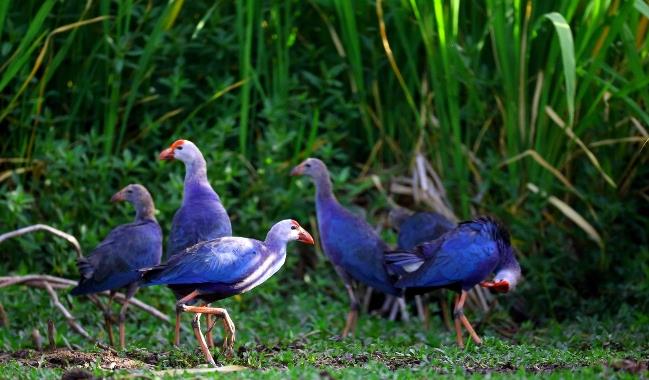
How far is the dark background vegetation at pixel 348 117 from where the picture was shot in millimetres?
8445

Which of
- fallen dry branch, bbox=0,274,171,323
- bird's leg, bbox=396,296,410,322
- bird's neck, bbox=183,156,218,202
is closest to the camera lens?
bird's neck, bbox=183,156,218,202

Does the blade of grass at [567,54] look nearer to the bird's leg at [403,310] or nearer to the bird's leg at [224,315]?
the bird's leg at [403,310]

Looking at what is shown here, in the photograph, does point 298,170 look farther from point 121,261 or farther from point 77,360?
point 77,360

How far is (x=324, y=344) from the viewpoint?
7074 mm

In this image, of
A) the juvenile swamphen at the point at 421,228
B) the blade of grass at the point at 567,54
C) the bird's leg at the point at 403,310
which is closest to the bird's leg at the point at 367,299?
the bird's leg at the point at 403,310

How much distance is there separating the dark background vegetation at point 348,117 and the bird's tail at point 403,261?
1273mm

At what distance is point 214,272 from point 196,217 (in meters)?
0.99

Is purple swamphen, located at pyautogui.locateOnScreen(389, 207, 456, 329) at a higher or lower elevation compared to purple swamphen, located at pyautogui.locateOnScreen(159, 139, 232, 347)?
lower

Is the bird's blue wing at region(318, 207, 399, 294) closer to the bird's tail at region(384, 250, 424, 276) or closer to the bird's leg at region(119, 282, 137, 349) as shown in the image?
the bird's tail at region(384, 250, 424, 276)

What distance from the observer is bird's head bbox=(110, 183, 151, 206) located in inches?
308

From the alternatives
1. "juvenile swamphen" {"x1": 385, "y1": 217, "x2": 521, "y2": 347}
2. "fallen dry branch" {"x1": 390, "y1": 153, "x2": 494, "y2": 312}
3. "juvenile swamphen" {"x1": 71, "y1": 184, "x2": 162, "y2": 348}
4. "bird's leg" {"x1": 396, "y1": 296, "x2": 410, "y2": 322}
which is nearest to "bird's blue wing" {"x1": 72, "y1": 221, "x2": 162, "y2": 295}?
"juvenile swamphen" {"x1": 71, "y1": 184, "x2": 162, "y2": 348}

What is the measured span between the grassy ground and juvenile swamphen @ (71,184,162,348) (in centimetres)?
36

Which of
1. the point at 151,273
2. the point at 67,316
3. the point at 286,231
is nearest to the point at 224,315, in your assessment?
the point at 151,273

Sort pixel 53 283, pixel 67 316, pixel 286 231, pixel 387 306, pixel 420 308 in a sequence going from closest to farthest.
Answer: pixel 286 231
pixel 67 316
pixel 53 283
pixel 420 308
pixel 387 306
